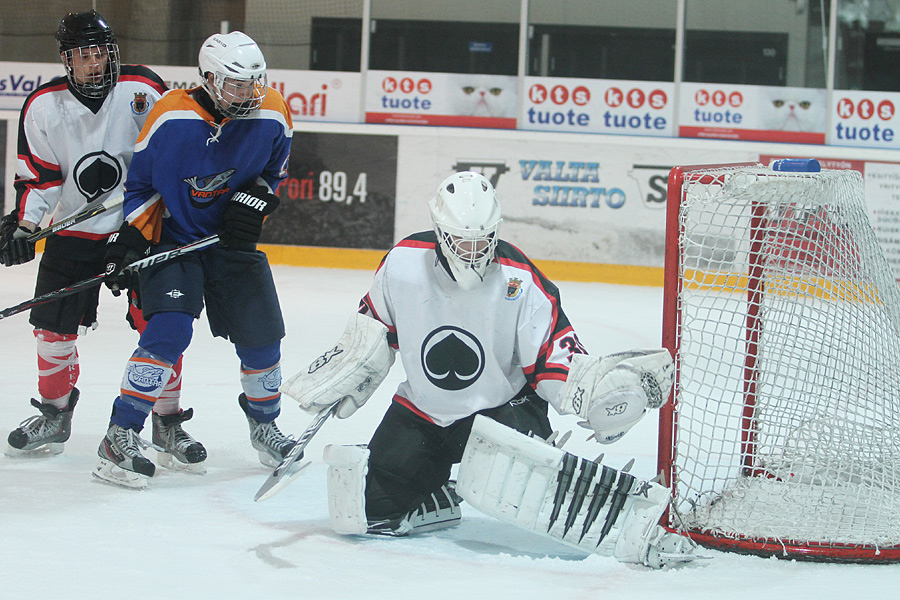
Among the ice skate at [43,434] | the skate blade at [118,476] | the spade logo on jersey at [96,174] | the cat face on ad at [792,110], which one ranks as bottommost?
the skate blade at [118,476]

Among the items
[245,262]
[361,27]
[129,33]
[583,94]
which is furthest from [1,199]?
[245,262]

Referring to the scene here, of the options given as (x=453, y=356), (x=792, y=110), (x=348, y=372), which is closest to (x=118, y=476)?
(x=348, y=372)

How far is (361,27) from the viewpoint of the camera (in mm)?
8125

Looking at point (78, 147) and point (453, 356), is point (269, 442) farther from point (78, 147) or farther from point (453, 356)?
point (78, 147)

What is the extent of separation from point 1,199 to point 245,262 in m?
5.82

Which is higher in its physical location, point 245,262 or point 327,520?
point 245,262

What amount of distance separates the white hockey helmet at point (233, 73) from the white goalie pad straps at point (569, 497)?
1063 millimetres

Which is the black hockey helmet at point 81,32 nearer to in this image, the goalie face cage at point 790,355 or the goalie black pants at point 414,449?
the goalie black pants at point 414,449

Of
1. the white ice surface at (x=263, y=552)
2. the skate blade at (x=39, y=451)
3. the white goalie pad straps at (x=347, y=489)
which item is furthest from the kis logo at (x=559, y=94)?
the white goalie pad straps at (x=347, y=489)

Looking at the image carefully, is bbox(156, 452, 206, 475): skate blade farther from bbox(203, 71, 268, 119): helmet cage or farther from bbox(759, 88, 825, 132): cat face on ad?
bbox(759, 88, 825, 132): cat face on ad

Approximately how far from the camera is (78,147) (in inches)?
107

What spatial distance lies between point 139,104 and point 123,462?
96cm

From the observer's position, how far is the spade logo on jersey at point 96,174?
2.75m

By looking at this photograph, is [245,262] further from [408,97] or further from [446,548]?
[408,97]
